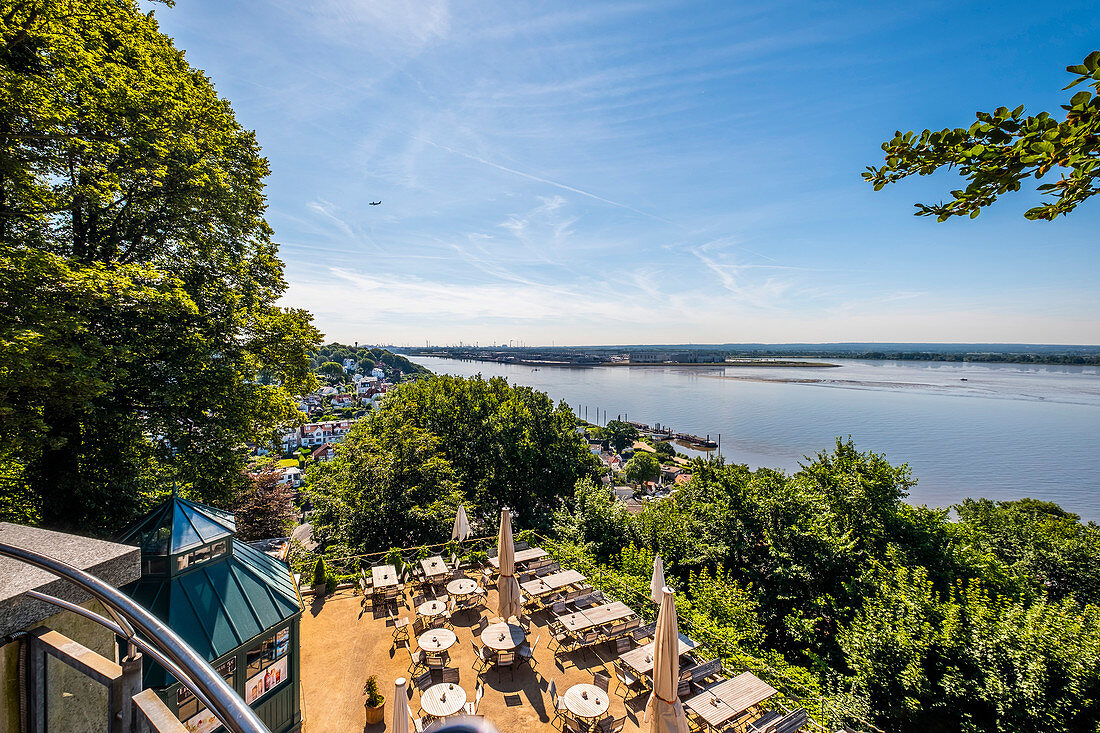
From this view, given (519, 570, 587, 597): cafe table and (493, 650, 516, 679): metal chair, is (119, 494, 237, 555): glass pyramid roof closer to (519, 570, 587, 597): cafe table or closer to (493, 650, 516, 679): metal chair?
(493, 650, 516, 679): metal chair

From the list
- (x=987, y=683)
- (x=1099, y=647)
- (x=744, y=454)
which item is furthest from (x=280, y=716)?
(x=744, y=454)

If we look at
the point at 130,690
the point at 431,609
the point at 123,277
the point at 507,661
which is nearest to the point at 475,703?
the point at 507,661

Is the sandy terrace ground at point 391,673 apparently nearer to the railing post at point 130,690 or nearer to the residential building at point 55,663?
the residential building at point 55,663

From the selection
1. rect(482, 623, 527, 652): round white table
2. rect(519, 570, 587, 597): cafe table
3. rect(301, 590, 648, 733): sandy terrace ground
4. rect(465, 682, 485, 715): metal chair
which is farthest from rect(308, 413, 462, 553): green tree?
rect(465, 682, 485, 715): metal chair

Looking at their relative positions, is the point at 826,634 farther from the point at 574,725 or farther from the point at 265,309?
the point at 265,309

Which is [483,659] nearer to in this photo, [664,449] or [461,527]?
[461,527]
